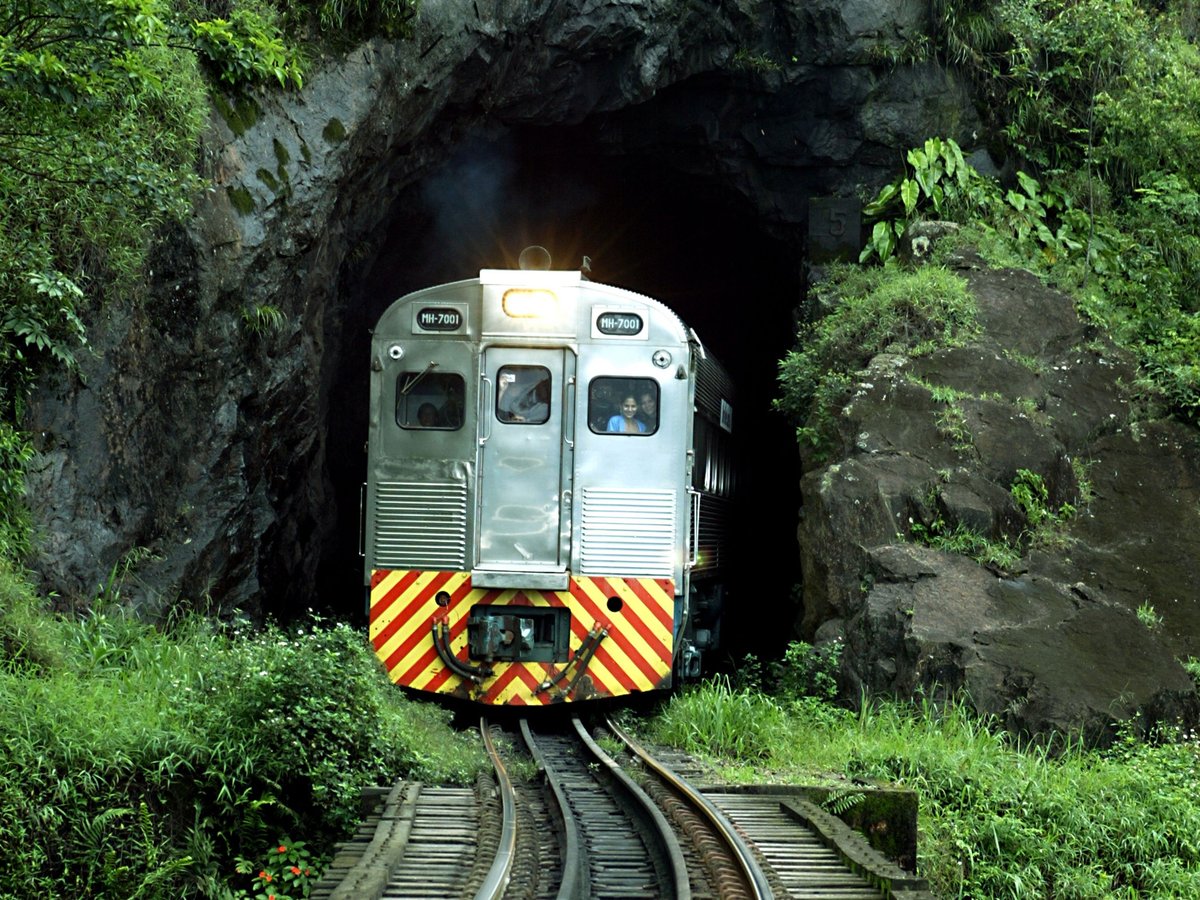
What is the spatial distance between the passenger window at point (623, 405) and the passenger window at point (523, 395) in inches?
16.1

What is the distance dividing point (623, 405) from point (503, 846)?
5.59m

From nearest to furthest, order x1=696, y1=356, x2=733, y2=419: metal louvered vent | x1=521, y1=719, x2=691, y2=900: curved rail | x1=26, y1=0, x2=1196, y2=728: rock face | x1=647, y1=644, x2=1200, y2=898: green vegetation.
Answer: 1. x1=521, y1=719, x2=691, y2=900: curved rail
2. x1=647, y1=644, x2=1200, y2=898: green vegetation
3. x1=26, y1=0, x2=1196, y2=728: rock face
4. x1=696, y1=356, x2=733, y2=419: metal louvered vent

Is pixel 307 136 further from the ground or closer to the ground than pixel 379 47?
closer to the ground

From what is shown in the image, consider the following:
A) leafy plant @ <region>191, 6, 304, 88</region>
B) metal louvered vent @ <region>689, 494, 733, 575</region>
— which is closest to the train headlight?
metal louvered vent @ <region>689, 494, 733, 575</region>

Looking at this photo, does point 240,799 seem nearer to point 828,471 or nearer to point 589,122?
point 828,471

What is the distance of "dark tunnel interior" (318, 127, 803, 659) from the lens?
17.4 m

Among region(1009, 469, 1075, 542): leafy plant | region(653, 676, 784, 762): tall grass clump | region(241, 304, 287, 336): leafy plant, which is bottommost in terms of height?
region(653, 676, 784, 762): tall grass clump

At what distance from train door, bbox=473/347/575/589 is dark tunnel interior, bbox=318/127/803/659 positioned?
16.7 feet

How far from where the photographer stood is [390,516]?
1113 cm

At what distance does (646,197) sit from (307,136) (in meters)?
8.02

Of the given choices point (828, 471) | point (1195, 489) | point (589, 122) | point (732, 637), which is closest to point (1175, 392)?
point (1195, 489)

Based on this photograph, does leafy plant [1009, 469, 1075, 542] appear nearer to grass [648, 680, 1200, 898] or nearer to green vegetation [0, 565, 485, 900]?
grass [648, 680, 1200, 898]

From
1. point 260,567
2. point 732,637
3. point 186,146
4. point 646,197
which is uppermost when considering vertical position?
point 646,197

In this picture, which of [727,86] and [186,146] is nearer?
[186,146]
